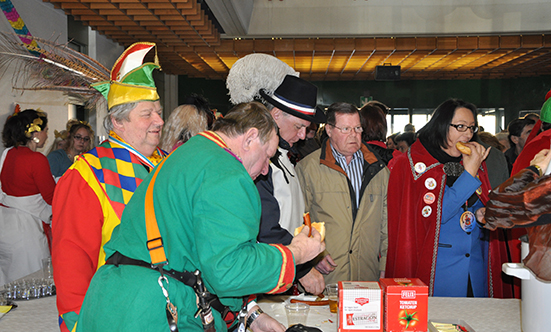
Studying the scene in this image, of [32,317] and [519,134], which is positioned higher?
[519,134]

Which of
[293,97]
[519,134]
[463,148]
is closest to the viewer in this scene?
[293,97]

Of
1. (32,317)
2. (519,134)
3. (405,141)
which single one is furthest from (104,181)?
(405,141)

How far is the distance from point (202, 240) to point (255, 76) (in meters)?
1.18

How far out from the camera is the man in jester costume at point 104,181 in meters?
1.50

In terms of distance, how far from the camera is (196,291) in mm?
1178

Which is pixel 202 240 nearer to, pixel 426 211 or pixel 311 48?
pixel 426 211

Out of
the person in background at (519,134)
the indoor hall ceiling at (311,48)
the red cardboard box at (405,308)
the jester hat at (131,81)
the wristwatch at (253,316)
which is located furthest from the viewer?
the indoor hall ceiling at (311,48)

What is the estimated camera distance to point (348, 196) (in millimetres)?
2570

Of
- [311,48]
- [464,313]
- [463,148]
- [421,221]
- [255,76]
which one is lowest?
[464,313]

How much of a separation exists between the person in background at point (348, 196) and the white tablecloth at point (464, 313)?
0.69 m

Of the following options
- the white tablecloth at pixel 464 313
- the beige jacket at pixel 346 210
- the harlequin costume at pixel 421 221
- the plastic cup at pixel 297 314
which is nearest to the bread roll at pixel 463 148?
the harlequin costume at pixel 421 221

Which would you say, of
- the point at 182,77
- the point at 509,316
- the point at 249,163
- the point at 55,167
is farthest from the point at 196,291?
the point at 182,77

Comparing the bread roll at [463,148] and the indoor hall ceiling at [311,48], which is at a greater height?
the indoor hall ceiling at [311,48]

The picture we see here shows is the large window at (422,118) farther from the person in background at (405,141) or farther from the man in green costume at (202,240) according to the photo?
the man in green costume at (202,240)
